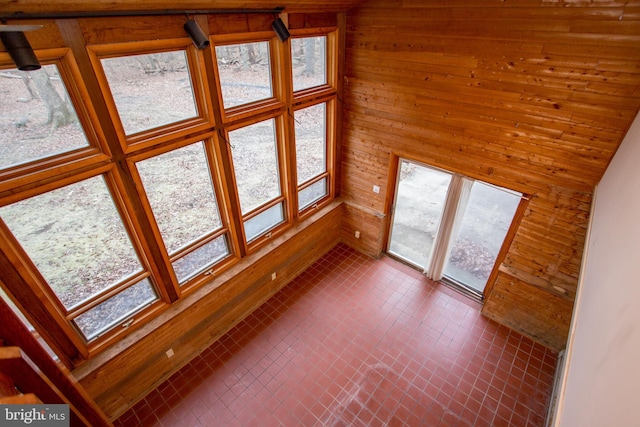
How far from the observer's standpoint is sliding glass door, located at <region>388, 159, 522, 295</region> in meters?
4.84

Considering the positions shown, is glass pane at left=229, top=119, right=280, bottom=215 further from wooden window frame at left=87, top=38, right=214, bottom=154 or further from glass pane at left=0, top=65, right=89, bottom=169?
glass pane at left=0, top=65, right=89, bottom=169

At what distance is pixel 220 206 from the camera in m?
4.07

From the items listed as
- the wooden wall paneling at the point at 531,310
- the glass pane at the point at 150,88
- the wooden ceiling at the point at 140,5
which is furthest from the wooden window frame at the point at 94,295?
the wooden wall paneling at the point at 531,310

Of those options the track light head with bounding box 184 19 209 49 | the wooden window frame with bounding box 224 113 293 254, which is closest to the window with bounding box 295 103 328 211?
the wooden window frame with bounding box 224 113 293 254

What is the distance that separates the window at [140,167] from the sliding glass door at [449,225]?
2.30m

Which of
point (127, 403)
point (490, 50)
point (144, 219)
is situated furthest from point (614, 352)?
point (127, 403)

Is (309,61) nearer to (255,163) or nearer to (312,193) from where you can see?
(255,163)

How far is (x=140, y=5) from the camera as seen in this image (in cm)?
250

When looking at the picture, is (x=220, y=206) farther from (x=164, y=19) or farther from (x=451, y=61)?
(x=451, y=61)

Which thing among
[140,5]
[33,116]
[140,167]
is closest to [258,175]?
[140,167]

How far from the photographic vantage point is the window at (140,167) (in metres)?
2.50

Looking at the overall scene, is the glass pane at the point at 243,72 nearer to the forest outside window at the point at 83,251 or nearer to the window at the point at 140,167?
the window at the point at 140,167

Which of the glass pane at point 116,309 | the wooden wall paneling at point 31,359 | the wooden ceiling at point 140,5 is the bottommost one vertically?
the glass pane at point 116,309

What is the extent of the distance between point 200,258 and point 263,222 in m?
1.08
